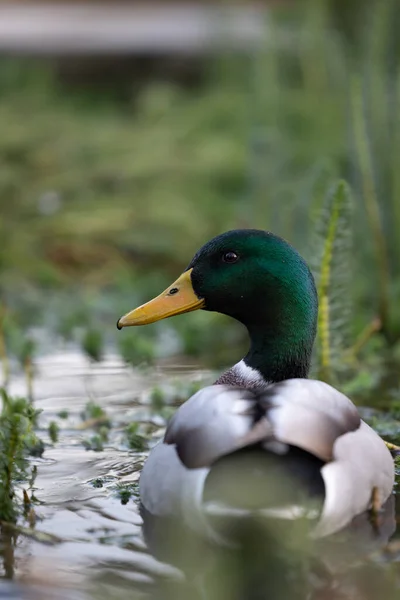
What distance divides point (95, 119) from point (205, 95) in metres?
1.08

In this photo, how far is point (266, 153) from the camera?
6.96 meters

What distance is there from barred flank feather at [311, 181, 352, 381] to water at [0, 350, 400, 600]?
0.73 metres

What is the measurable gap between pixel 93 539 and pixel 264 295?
37.8 inches

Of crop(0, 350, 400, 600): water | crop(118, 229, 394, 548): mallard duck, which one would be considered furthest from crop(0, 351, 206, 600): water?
crop(118, 229, 394, 548): mallard duck

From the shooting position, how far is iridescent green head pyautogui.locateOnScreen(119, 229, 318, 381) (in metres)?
4.00

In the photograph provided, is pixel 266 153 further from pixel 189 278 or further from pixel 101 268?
pixel 189 278

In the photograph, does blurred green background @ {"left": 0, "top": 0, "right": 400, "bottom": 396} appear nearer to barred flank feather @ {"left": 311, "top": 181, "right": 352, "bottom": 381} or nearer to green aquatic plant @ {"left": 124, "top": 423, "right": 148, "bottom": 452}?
barred flank feather @ {"left": 311, "top": 181, "right": 352, "bottom": 381}

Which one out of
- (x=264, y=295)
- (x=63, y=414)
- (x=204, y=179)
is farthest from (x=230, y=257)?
(x=204, y=179)

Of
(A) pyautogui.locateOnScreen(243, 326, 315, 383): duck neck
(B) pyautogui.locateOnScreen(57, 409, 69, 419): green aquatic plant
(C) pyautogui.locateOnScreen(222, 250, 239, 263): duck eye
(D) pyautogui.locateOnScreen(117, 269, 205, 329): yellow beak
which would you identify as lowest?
(B) pyautogui.locateOnScreen(57, 409, 69, 419): green aquatic plant

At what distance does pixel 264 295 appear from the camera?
4016 mm

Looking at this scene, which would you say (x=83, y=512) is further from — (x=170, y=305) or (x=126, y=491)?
(x=170, y=305)

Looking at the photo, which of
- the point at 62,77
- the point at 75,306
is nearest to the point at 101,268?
the point at 75,306

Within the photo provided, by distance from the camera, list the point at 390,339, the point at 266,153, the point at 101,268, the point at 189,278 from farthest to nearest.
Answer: the point at 101,268
the point at 266,153
the point at 390,339
the point at 189,278

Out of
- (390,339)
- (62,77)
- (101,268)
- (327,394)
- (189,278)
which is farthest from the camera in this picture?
(62,77)
